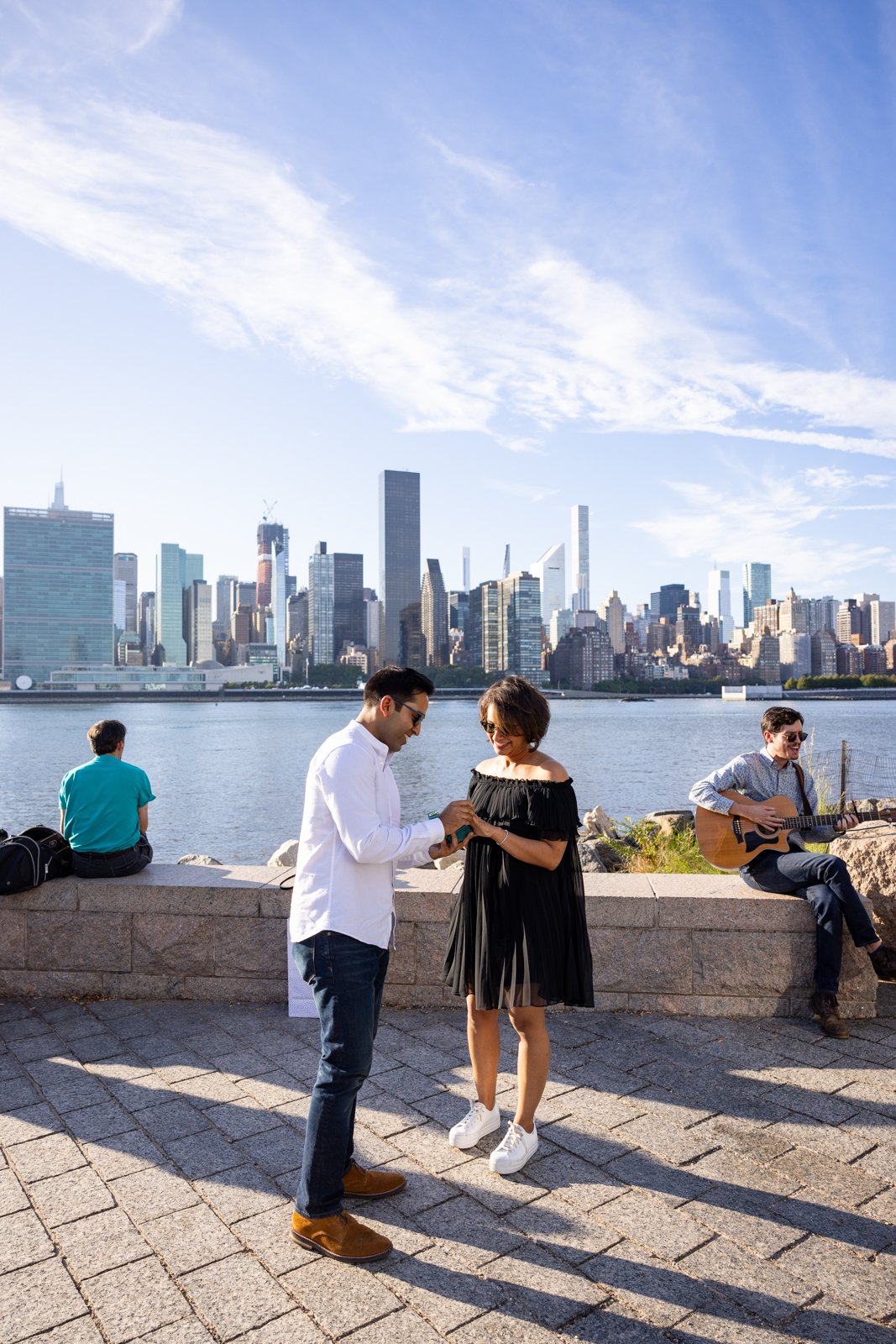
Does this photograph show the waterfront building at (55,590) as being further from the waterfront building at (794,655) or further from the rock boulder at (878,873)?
the rock boulder at (878,873)

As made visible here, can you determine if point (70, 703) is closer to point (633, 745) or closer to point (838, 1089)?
point (633, 745)

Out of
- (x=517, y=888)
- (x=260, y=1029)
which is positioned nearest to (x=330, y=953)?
(x=517, y=888)

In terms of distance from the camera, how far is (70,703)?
126 meters

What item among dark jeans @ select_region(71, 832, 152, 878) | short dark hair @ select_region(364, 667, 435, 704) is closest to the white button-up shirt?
short dark hair @ select_region(364, 667, 435, 704)

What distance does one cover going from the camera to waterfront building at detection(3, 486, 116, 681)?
165m

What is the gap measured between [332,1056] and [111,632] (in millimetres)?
178045

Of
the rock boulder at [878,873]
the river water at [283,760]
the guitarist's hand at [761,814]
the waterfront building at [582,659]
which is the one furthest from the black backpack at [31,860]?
the waterfront building at [582,659]

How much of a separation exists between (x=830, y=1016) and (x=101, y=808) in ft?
14.1

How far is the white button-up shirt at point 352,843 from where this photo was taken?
9.75ft

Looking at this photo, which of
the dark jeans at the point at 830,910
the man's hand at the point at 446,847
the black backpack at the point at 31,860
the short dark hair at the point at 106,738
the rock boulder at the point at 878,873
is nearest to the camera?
the man's hand at the point at 446,847

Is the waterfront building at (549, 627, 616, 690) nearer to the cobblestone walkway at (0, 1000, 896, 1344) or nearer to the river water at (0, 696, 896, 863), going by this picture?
the river water at (0, 696, 896, 863)

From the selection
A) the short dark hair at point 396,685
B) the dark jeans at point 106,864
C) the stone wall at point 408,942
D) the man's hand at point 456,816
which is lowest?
the stone wall at point 408,942

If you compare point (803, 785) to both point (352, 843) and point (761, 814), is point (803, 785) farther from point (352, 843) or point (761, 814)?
point (352, 843)

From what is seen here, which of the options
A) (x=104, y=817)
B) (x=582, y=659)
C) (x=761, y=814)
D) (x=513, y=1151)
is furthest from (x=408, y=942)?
(x=582, y=659)
